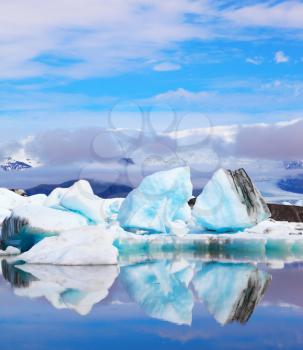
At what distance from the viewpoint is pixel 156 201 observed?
2095cm

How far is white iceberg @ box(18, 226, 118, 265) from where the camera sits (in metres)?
14.7

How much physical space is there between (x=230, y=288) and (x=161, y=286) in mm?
1111

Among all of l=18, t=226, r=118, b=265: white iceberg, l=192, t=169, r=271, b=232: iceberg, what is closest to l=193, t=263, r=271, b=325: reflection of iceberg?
l=18, t=226, r=118, b=265: white iceberg

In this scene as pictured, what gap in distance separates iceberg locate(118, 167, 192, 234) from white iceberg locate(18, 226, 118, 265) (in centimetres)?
544

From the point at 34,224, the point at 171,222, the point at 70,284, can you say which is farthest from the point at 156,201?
the point at 70,284

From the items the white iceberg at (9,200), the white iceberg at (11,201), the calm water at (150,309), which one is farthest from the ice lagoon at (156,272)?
the white iceberg at (9,200)

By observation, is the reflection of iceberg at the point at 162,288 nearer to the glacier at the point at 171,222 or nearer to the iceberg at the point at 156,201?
the glacier at the point at 171,222

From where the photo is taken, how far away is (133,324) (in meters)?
7.97

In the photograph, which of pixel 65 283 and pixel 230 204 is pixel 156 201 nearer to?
pixel 230 204

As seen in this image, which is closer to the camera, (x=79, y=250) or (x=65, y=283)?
(x=65, y=283)

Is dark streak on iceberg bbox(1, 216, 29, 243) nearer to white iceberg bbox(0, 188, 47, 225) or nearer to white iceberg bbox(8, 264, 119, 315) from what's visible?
white iceberg bbox(8, 264, 119, 315)

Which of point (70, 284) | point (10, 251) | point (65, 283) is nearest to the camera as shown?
point (70, 284)

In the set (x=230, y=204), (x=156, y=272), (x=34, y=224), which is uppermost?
(x=230, y=204)

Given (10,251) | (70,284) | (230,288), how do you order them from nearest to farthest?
(230,288), (70,284), (10,251)
